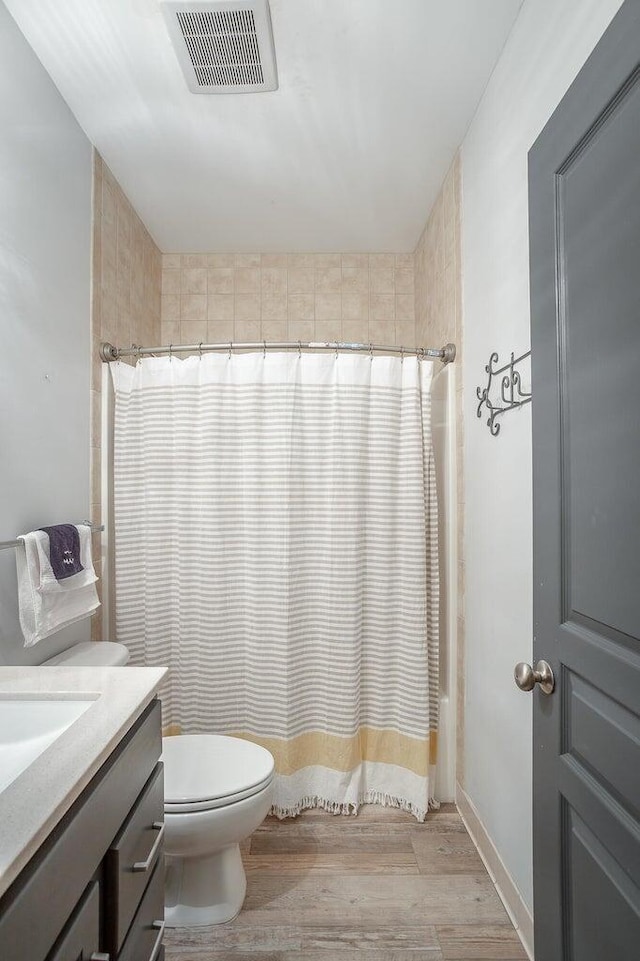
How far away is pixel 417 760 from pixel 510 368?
147 cm

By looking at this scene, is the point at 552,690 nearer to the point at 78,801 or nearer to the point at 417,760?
the point at 78,801

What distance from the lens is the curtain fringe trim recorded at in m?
2.03

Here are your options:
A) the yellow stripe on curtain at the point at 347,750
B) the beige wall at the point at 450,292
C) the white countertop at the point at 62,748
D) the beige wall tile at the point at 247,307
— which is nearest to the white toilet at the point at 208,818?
the yellow stripe on curtain at the point at 347,750

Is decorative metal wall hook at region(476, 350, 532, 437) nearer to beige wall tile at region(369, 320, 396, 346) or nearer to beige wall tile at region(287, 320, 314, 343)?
beige wall tile at region(369, 320, 396, 346)

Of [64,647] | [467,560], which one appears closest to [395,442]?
[467,560]

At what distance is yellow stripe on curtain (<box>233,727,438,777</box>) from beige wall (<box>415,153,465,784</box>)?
18cm

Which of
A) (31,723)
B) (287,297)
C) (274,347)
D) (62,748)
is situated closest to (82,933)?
(62,748)

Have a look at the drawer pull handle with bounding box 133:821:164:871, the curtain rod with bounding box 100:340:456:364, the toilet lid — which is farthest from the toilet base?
the curtain rod with bounding box 100:340:456:364

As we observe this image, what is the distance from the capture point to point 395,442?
2.11 meters

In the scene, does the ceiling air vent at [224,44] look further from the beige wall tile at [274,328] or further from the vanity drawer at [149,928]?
the vanity drawer at [149,928]

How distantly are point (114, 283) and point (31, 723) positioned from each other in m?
1.83

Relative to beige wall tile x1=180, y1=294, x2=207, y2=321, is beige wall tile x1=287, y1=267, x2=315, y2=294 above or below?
above

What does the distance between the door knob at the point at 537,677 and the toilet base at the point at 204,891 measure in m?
1.07

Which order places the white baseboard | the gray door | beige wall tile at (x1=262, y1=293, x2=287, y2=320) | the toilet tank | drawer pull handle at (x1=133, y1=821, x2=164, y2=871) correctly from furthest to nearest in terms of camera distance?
beige wall tile at (x1=262, y1=293, x2=287, y2=320), the toilet tank, the white baseboard, drawer pull handle at (x1=133, y1=821, x2=164, y2=871), the gray door
